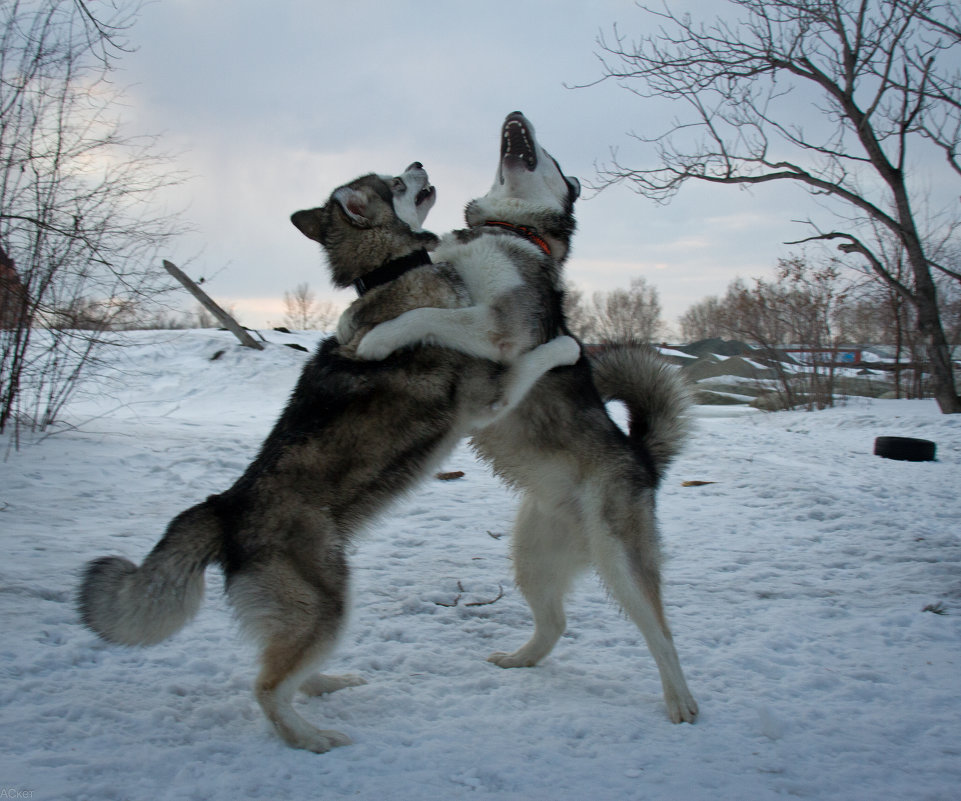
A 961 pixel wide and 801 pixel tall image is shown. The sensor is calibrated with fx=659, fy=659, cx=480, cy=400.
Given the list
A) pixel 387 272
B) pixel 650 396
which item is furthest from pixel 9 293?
pixel 650 396

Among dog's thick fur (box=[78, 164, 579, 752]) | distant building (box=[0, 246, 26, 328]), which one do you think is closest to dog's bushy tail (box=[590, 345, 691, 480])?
dog's thick fur (box=[78, 164, 579, 752])

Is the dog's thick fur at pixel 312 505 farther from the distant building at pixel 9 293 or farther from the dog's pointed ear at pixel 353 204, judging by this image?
the distant building at pixel 9 293

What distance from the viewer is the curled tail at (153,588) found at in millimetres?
2291

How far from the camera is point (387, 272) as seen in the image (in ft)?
10.2

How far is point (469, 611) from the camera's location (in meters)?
3.77

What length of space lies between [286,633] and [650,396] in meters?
2.09

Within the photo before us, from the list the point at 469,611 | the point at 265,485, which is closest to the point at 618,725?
the point at 469,611

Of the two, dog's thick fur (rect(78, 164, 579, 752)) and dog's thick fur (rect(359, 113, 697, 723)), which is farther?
dog's thick fur (rect(359, 113, 697, 723))

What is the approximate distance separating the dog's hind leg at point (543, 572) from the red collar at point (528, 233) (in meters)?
1.28

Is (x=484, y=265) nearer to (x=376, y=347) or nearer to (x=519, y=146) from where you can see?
(x=376, y=347)

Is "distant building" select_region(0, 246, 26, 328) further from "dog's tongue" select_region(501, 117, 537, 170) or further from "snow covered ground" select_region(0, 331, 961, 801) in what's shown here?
"dog's tongue" select_region(501, 117, 537, 170)

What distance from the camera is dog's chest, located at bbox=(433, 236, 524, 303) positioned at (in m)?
3.09

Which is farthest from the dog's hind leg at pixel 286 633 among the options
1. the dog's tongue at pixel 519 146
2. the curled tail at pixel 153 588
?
the dog's tongue at pixel 519 146

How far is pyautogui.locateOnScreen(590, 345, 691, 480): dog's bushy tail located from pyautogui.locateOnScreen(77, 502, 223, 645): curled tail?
6.67ft
